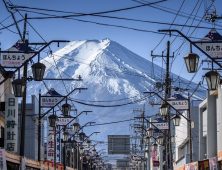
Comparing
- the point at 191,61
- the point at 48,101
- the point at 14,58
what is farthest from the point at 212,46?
the point at 48,101

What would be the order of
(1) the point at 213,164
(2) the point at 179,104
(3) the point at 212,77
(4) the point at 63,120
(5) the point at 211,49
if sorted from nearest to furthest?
(3) the point at 212,77 < (5) the point at 211,49 < (1) the point at 213,164 < (2) the point at 179,104 < (4) the point at 63,120

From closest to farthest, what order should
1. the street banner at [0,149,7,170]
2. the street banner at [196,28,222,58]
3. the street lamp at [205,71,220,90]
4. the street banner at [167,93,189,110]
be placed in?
the street lamp at [205,71,220,90] < the street banner at [196,28,222,58] < the street banner at [0,149,7,170] < the street banner at [167,93,189,110]

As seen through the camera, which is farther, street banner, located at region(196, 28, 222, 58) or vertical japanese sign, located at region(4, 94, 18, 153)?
vertical japanese sign, located at region(4, 94, 18, 153)

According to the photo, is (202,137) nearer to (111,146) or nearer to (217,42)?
(217,42)

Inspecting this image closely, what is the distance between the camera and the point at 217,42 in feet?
62.1

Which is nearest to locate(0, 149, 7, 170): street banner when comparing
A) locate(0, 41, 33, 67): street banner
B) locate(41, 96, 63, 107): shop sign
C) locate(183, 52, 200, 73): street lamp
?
locate(0, 41, 33, 67): street banner

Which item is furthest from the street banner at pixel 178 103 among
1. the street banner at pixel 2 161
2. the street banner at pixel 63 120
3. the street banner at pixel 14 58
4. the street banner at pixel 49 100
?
the street banner at pixel 14 58


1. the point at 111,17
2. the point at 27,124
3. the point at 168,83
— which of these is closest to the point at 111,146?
the point at 27,124

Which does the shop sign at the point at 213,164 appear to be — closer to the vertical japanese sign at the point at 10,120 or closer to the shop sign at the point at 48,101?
the shop sign at the point at 48,101

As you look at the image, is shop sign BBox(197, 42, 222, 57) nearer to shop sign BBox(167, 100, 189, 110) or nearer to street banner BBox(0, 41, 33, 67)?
street banner BBox(0, 41, 33, 67)

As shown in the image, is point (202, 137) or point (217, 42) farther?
point (202, 137)

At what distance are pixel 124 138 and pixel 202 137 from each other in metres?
43.2

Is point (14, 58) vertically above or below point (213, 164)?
above

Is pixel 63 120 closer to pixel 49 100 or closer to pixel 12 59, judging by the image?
pixel 49 100
